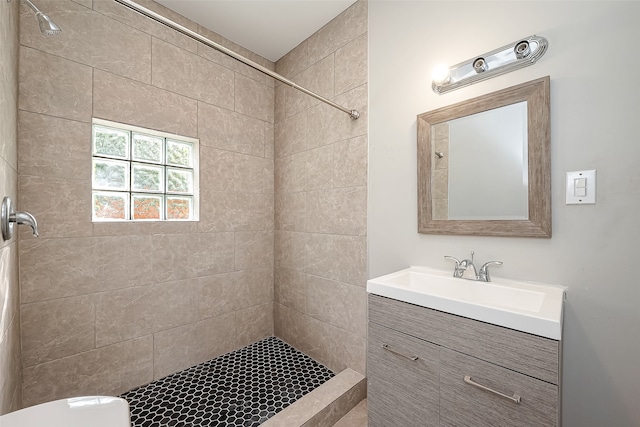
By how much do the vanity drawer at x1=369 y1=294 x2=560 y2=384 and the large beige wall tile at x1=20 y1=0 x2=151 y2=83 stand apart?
213 centimetres

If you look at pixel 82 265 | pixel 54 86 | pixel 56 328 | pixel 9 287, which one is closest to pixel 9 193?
pixel 9 287

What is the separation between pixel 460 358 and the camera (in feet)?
3.31

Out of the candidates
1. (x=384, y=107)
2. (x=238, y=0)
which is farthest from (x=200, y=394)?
(x=238, y=0)

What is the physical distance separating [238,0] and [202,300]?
220 centimetres

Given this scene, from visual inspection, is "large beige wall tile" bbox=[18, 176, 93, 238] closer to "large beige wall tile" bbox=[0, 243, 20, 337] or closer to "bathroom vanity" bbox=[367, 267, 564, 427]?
"large beige wall tile" bbox=[0, 243, 20, 337]

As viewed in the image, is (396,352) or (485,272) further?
(485,272)

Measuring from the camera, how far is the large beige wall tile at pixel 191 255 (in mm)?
1933

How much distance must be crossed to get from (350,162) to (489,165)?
88cm

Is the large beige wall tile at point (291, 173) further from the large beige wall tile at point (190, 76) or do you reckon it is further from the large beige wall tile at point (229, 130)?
the large beige wall tile at point (190, 76)

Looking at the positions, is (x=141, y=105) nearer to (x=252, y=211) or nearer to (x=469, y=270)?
(x=252, y=211)

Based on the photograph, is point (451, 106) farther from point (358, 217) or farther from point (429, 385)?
point (429, 385)

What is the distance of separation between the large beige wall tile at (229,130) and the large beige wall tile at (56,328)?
1334 millimetres

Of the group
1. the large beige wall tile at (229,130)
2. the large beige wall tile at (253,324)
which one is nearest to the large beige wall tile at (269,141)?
the large beige wall tile at (229,130)

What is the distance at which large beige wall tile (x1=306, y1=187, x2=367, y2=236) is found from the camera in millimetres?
1896
